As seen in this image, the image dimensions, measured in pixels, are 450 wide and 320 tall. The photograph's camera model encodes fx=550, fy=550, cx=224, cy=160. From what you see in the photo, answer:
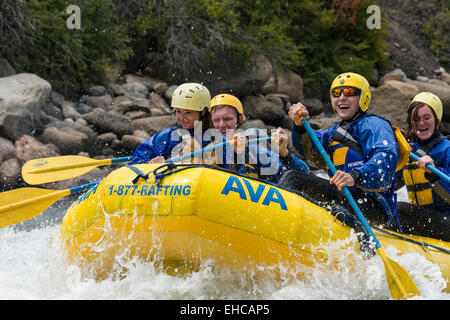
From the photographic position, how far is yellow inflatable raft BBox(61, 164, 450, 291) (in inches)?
132

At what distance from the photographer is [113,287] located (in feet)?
12.1

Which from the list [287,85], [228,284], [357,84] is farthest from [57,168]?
[287,85]

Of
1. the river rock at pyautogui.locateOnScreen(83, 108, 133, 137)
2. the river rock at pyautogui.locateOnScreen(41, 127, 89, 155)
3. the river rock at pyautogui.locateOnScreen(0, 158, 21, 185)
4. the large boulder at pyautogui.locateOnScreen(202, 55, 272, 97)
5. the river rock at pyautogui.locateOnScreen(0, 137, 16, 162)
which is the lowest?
the river rock at pyautogui.locateOnScreen(0, 158, 21, 185)

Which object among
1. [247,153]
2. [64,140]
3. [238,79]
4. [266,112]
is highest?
[238,79]

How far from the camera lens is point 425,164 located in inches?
182

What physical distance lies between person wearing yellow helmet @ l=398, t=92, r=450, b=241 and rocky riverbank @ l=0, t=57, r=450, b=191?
4734 millimetres

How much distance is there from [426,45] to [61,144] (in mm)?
14660

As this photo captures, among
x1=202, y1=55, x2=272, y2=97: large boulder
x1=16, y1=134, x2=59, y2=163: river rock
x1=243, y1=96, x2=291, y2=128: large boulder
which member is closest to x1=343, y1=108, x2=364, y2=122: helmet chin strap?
x1=16, y1=134, x2=59, y2=163: river rock

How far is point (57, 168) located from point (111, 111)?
5.29m

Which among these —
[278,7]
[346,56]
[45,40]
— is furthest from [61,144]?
[346,56]

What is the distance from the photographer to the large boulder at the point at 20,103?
26.6ft

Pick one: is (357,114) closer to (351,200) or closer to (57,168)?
(351,200)

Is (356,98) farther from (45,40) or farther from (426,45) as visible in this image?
(426,45)

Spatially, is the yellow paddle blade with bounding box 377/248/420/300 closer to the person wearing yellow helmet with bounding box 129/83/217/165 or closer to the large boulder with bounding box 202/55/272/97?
the person wearing yellow helmet with bounding box 129/83/217/165
